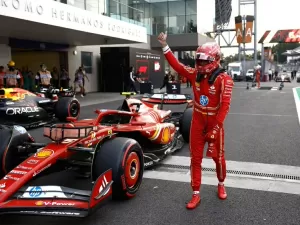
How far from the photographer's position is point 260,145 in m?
7.08

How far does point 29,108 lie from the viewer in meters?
8.84

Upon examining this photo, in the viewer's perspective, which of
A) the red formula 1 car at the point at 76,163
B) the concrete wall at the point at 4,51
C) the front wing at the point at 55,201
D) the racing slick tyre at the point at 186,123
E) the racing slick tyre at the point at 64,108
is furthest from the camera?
the concrete wall at the point at 4,51

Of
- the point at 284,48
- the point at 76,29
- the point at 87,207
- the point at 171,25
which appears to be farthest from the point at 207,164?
the point at 284,48

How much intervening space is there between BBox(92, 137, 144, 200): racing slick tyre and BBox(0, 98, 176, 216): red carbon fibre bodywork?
16cm

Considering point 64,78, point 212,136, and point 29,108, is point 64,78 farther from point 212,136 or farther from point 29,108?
point 212,136

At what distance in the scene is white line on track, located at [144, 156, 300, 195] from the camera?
4.63 metres

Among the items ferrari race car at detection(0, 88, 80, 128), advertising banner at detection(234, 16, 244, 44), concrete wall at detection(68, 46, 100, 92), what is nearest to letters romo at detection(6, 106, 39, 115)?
ferrari race car at detection(0, 88, 80, 128)

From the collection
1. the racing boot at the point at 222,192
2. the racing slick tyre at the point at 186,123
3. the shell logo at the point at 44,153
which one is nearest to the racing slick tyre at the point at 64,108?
the racing slick tyre at the point at 186,123

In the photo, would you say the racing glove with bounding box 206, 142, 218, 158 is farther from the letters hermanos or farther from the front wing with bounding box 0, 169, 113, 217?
the letters hermanos

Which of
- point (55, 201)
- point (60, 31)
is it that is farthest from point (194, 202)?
point (60, 31)

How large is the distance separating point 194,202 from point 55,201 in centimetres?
153

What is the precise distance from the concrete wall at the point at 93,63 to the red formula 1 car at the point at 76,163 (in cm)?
1659

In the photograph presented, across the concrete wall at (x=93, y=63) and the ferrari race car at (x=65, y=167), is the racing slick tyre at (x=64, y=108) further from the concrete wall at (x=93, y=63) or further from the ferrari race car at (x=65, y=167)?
the concrete wall at (x=93, y=63)

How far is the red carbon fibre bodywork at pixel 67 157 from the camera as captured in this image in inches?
130
